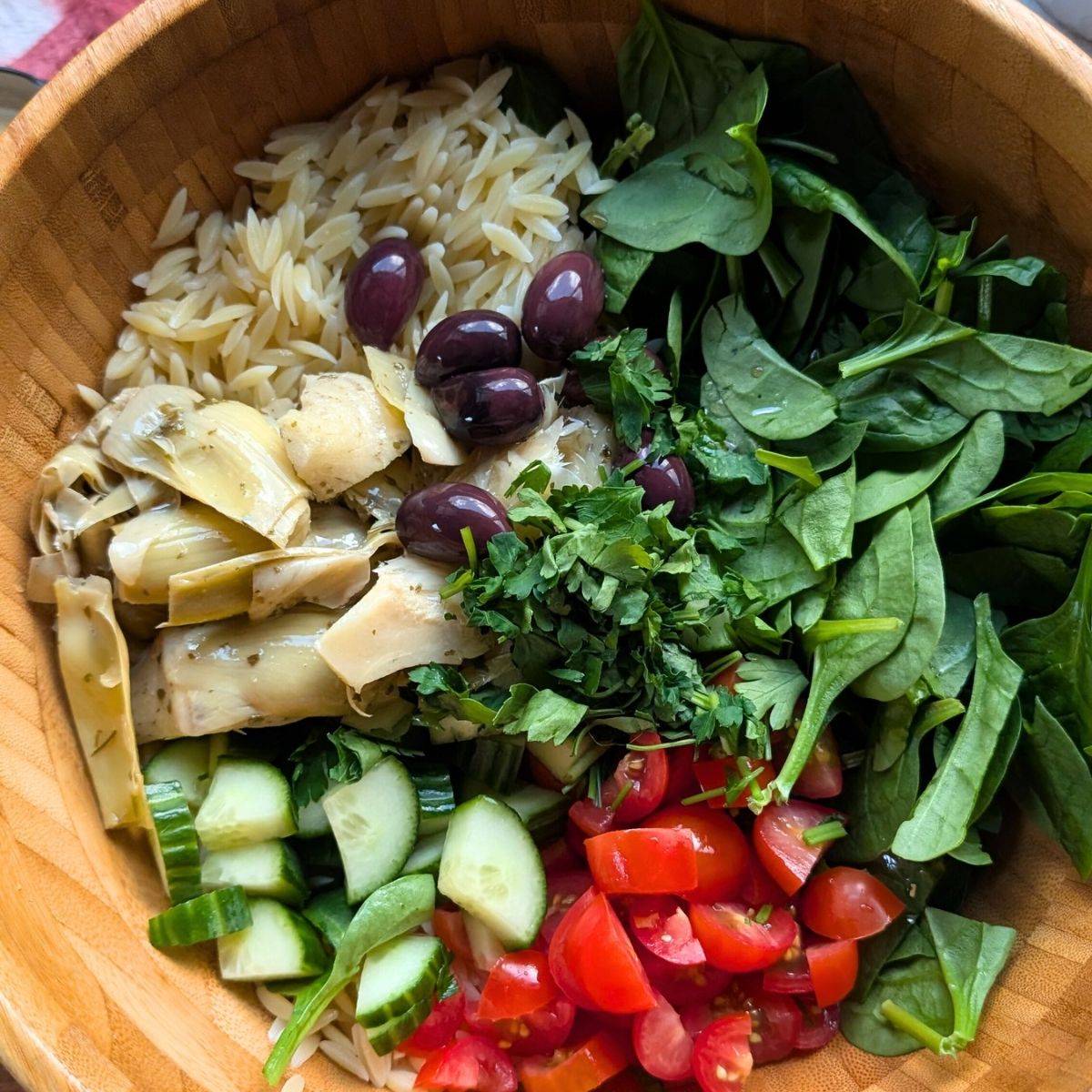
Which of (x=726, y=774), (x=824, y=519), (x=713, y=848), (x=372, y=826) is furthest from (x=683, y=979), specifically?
(x=824, y=519)

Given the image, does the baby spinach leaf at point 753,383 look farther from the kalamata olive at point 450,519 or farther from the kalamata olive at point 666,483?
the kalamata olive at point 450,519

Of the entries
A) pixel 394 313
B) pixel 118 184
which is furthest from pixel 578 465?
pixel 118 184

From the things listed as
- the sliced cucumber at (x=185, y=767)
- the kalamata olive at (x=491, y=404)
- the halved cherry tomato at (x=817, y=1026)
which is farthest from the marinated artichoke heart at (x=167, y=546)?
the halved cherry tomato at (x=817, y=1026)

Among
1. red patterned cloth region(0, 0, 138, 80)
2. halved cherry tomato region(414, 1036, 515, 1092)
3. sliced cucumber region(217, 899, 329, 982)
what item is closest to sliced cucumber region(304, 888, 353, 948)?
sliced cucumber region(217, 899, 329, 982)

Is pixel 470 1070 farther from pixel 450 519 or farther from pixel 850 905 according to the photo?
pixel 450 519

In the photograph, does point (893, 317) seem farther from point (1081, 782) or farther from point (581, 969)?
point (581, 969)

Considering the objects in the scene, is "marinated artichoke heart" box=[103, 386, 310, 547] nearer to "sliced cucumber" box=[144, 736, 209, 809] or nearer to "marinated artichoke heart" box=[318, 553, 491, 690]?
"marinated artichoke heart" box=[318, 553, 491, 690]
